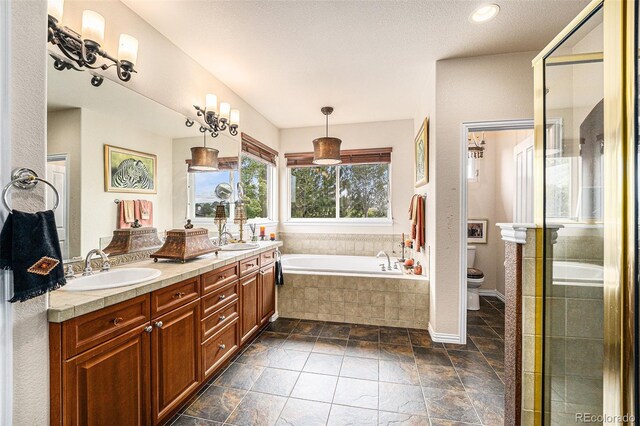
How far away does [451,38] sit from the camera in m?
2.14

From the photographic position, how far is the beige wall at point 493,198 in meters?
3.71

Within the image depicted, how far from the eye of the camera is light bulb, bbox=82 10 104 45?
4.69 feet

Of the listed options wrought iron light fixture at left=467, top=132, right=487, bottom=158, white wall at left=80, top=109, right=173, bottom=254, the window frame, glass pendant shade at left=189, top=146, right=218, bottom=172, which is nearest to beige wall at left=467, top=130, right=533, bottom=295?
wrought iron light fixture at left=467, top=132, right=487, bottom=158

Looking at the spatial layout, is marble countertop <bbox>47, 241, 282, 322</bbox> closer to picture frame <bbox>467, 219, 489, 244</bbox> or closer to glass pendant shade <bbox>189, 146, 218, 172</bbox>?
glass pendant shade <bbox>189, 146, 218, 172</bbox>

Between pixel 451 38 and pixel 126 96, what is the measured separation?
246 centimetres

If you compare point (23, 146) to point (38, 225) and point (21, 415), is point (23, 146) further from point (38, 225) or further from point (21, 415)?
point (21, 415)

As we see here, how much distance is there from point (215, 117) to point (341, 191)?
2353 millimetres

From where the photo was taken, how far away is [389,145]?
4141mm

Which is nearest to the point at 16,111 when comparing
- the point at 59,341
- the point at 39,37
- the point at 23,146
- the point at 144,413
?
the point at 23,146

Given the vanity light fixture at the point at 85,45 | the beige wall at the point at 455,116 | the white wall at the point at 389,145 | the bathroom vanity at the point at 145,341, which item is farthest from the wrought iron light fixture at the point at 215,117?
the beige wall at the point at 455,116

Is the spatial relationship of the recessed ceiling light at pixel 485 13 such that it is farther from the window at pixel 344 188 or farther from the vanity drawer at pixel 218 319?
the vanity drawer at pixel 218 319

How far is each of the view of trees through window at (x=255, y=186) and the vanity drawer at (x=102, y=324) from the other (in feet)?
7.06

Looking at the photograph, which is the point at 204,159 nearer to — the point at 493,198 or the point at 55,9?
the point at 55,9

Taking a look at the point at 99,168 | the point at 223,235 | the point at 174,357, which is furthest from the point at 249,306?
the point at 99,168
